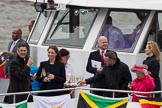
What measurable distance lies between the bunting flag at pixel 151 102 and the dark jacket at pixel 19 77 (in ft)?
6.06

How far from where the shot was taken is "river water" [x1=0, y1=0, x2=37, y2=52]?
3444 cm

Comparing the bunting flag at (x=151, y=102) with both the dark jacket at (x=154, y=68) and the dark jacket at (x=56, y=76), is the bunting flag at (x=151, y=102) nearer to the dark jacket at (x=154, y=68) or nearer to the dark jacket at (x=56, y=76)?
the dark jacket at (x=154, y=68)

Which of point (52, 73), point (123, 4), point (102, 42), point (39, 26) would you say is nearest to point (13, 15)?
point (39, 26)

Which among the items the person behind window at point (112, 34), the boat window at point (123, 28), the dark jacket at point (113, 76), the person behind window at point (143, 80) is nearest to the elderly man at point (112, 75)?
the dark jacket at point (113, 76)

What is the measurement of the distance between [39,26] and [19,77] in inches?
112

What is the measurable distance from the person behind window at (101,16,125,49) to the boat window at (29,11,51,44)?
4.76 ft

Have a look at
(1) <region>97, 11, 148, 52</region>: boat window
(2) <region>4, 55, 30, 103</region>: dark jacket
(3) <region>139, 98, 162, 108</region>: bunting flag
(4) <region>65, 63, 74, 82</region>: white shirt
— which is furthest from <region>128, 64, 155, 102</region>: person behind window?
(2) <region>4, 55, 30, 103</region>: dark jacket

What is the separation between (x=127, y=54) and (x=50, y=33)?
193cm

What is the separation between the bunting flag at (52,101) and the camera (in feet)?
37.2

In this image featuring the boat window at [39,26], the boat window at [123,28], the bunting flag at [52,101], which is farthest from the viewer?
the boat window at [39,26]

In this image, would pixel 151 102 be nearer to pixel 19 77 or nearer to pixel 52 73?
pixel 52 73

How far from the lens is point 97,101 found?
11.5 metres

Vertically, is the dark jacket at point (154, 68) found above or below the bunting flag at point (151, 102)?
above

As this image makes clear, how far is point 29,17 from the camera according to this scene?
1451 inches
